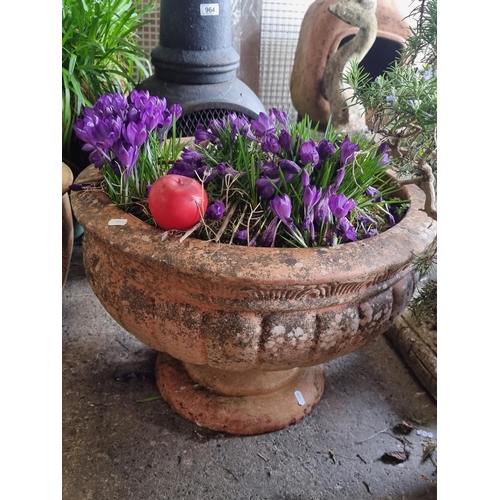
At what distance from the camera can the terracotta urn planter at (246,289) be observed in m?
1.23

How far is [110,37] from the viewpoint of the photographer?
2.44 meters

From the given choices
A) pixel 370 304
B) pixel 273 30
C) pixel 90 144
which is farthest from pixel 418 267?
pixel 273 30

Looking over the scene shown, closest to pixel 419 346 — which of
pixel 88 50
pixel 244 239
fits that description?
pixel 244 239

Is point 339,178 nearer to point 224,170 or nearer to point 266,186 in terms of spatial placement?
point 266,186

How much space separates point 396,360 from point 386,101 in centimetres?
108

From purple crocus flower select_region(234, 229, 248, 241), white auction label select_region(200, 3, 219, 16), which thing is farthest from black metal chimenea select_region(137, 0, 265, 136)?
purple crocus flower select_region(234, 229, 248, 241)

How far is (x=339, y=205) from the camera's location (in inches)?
51.6

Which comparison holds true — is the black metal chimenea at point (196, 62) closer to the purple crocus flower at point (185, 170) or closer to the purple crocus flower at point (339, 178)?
the purple crocus flower at point (185, 170)

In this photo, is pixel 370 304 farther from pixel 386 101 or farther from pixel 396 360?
pixel 396 360

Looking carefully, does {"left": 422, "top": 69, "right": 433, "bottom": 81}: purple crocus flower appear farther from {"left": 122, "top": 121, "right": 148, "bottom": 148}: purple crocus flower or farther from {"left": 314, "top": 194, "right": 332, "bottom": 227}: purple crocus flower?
{"left": 122, "top": 121, "right": 148, "bottom": 148}: purple crocus flower

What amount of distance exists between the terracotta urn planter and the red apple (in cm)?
4

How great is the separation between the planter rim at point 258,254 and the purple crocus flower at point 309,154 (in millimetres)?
221

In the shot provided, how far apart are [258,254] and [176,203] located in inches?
9.0

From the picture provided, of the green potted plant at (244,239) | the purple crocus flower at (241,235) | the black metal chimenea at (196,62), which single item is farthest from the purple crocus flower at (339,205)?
the black metal chimenea at (196,62)
